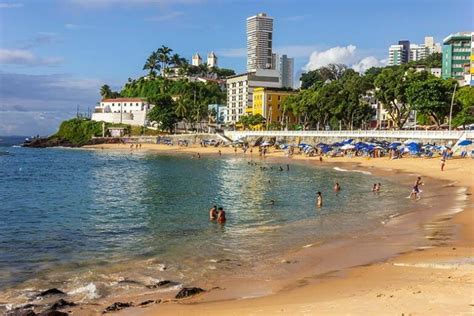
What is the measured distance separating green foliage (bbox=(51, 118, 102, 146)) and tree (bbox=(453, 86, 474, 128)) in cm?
10049

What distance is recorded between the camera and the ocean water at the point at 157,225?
17.7m

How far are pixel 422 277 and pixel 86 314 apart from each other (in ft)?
28.6

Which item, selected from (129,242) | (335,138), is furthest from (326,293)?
(335,138)

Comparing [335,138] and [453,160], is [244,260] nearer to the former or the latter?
[453,160]

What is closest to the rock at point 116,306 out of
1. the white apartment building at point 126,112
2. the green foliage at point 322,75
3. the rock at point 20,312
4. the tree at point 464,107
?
the rock at point 20,312

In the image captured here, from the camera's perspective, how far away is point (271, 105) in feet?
441

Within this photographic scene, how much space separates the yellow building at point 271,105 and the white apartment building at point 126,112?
3294 centimetres

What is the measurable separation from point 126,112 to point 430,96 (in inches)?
4007

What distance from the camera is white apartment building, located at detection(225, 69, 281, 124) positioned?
145 metres

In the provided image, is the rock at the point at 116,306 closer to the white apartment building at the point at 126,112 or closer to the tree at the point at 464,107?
the tree at the point at 464,107

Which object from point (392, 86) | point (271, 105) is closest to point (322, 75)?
point (271, 105)

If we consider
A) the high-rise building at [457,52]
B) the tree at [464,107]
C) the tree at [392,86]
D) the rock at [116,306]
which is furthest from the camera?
the high-rise building at [457,52]

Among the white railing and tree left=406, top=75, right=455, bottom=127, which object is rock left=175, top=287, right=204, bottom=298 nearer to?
the white railing

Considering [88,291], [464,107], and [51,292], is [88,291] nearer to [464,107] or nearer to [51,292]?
[51,292]
